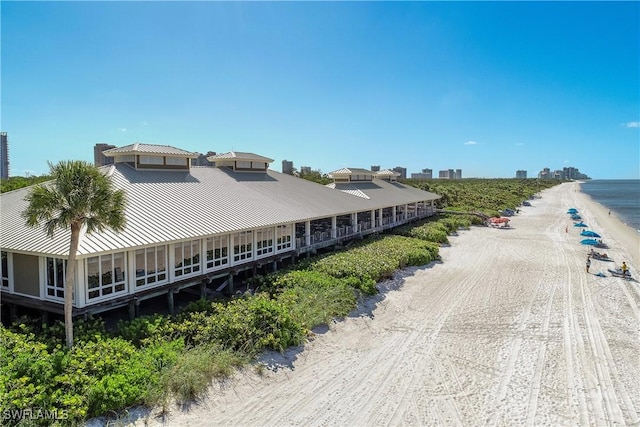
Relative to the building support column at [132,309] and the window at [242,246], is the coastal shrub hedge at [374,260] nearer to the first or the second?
the window at [242,246]

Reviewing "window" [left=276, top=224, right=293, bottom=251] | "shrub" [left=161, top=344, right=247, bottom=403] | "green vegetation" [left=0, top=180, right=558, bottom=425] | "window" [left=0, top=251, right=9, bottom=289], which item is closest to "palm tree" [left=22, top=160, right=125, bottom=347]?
"green vegetation" [left=0, top=180, right=558, bottom=425]

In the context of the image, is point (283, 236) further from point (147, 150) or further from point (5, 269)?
point (5, 269)

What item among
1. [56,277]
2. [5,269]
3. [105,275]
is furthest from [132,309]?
[5,269]

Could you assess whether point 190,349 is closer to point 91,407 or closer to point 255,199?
point 91,407

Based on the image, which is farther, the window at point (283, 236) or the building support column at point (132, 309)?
the window at point (283, 236)

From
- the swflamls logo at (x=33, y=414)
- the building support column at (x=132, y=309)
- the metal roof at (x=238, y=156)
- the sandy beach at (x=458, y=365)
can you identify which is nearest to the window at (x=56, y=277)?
the building support column at (x=132, y=309)

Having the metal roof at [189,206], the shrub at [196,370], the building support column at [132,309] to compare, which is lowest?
the shrub at [196,370]

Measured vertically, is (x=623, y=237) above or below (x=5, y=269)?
below
